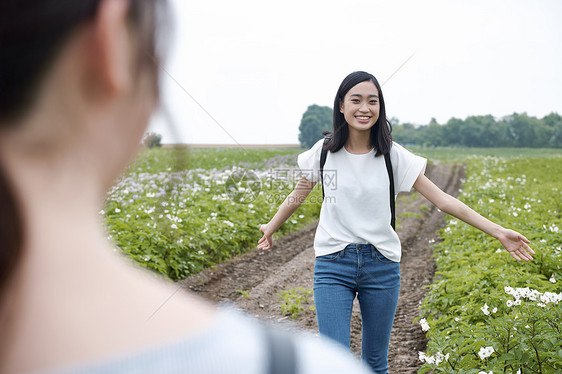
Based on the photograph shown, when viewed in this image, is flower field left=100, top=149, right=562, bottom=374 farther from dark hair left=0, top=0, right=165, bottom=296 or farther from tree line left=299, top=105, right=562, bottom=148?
tree line left=299, top=105, right=562, bottom=148

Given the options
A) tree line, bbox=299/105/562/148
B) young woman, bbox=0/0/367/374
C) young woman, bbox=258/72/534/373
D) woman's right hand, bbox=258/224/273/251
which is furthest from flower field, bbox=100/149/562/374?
tree line, bbox=299/105/562/148

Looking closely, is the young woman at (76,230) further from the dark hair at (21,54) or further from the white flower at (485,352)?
the white flower at (485,352)

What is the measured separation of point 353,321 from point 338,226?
9.02ft

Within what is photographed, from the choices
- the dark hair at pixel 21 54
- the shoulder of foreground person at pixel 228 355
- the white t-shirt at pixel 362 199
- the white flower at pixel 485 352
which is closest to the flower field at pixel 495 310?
the white flower at pixel 485 352

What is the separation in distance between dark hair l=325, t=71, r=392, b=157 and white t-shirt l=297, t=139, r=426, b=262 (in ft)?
0.14

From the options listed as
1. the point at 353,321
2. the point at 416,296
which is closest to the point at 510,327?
the point at 353,321

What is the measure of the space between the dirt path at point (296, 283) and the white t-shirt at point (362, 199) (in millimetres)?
1472

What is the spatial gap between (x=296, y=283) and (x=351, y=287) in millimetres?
3634

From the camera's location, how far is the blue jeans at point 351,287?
2.37m

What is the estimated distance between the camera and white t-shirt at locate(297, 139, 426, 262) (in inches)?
95.0

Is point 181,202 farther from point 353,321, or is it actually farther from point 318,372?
point 318,372

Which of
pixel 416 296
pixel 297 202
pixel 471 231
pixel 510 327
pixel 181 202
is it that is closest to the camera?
pixel 297 202

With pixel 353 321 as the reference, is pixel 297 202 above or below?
above

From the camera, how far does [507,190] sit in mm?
11992
